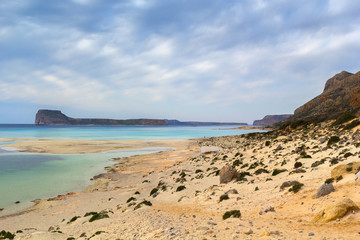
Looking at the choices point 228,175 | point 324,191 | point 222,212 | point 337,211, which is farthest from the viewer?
point 228,175

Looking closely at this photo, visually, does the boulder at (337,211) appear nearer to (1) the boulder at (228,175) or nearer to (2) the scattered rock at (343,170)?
(2) the scattered rock at (343,170)

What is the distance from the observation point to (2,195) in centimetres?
2330

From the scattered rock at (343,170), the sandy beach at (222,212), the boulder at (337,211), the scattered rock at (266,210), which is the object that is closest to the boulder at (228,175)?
the sandy beach at (222,212)

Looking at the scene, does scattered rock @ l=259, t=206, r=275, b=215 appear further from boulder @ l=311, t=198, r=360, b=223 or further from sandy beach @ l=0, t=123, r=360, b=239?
boulder @ l=311, t=198, r=360, b=223

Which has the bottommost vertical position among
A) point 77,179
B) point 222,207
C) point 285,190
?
point 77,179

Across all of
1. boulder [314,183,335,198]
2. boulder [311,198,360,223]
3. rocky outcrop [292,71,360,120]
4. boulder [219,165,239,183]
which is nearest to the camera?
boulder [311,198,360,223]

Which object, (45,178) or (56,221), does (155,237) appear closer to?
(56,221)

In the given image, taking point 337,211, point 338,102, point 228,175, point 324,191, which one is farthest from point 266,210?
point 338,102

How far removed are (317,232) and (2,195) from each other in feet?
89.7

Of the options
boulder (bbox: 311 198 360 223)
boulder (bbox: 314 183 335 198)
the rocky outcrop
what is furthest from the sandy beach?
the rocky outcrop

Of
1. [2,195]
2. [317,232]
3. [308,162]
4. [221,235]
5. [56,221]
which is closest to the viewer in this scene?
[317,232]

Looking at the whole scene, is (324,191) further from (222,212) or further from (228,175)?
(228,175)

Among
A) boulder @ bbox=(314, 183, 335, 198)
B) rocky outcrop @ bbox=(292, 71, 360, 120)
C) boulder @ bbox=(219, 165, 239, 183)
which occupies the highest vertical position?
rocky outcrop @ bbox=(292, 71, 360, 120)

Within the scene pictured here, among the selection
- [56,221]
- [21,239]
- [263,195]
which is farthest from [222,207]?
[56,221]
